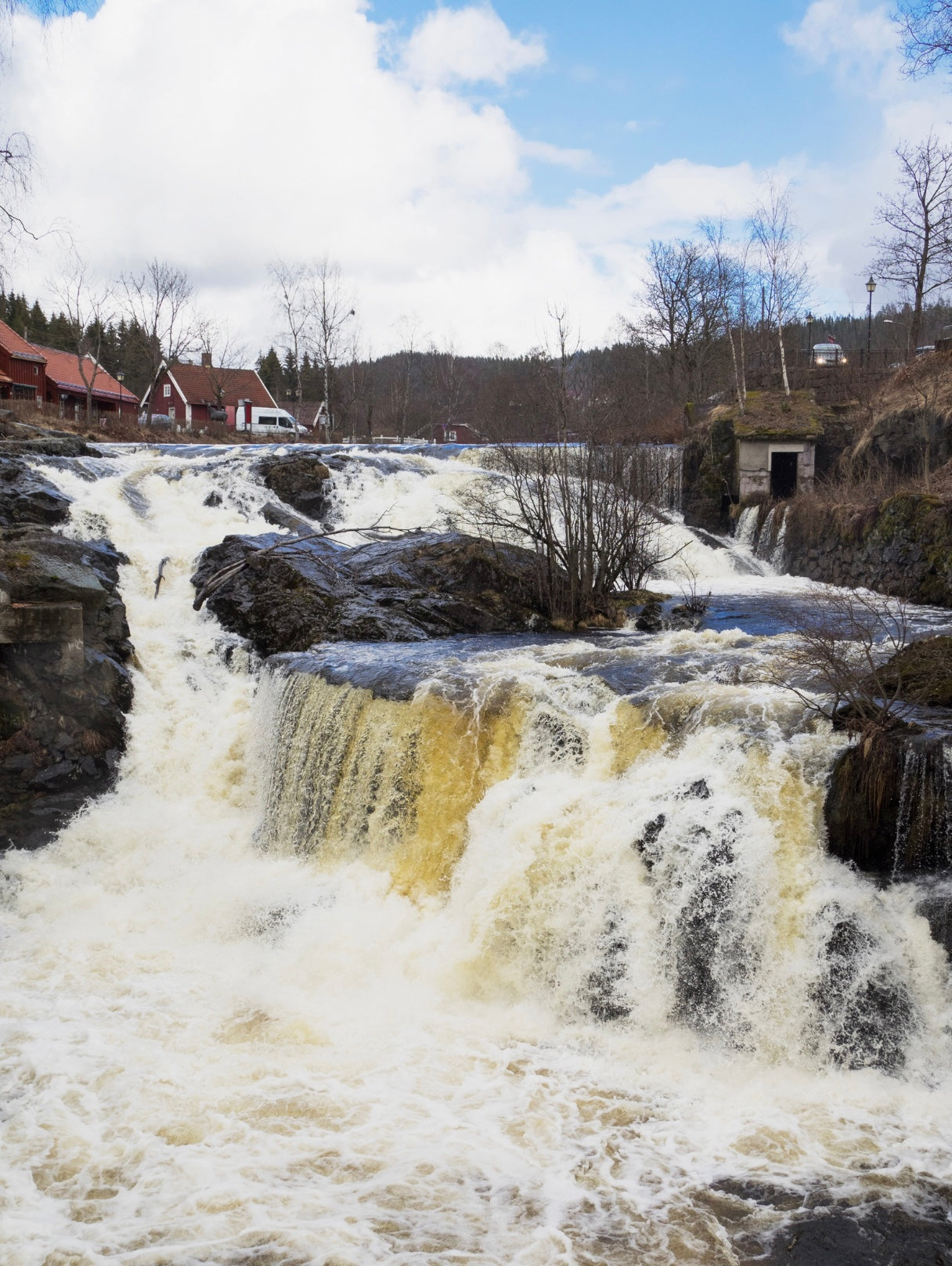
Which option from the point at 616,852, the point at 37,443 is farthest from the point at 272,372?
the point at 616,852

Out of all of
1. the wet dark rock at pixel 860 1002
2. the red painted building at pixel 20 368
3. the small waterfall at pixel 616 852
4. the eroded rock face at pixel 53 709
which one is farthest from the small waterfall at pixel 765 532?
the red painted building at pixel 20 368

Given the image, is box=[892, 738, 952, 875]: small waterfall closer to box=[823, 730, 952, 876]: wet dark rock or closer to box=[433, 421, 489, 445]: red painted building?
box=[823, 730, 952, 876]: wet dark rock

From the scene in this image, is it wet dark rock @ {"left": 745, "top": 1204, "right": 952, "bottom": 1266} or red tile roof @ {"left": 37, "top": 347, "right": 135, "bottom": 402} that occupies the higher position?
red tile roof @ {"left": 37, "top": 347, "right": 135, "bottom": 402}

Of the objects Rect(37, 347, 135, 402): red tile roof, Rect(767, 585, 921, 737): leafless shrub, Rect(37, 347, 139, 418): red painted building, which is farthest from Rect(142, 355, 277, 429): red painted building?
Rect(767, 585, 921, 737): leafless shrub

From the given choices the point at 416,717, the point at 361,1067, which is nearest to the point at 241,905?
the point at 416,717

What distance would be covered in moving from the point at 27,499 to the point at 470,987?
11357 millimetres

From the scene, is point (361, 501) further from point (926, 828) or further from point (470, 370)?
point (470, 370)

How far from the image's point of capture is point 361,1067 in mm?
5703

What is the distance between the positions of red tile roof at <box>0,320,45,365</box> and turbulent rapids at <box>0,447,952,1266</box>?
3598 centimetres

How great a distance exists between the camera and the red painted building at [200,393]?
176ft

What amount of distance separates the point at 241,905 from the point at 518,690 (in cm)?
311

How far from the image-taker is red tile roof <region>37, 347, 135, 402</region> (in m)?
45.0

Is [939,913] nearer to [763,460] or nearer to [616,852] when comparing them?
[616,852]

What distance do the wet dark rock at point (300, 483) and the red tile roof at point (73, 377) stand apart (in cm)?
2751
